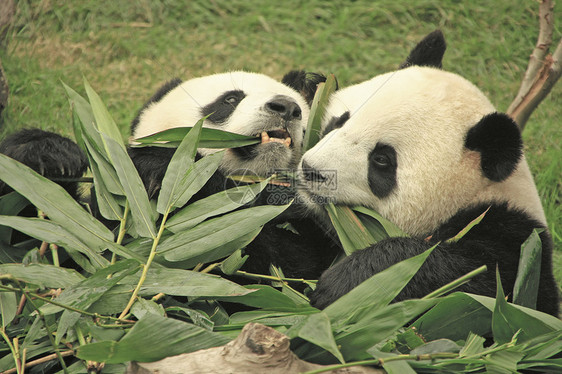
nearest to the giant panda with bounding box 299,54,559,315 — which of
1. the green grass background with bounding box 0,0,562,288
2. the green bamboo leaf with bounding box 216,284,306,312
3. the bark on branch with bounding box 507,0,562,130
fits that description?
the green bamboo leaf with bounding box 216,284,306,312

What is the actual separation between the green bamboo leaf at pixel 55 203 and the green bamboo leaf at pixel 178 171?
7.9 inches

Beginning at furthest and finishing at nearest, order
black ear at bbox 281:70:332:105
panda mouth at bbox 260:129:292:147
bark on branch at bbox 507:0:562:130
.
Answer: bark on branch at bbox 507:0:562:130, black ear at bbox 281:70:332:105, panda mouth at bbox 260:129:292:147

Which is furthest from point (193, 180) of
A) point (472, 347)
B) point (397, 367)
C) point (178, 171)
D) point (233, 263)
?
point (472, 347)

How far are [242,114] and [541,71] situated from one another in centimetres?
172

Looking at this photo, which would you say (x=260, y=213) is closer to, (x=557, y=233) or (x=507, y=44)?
(x=557, y=233)

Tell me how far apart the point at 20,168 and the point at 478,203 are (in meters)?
1.57

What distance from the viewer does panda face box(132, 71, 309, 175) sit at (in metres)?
2.49

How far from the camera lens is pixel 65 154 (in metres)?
2.41

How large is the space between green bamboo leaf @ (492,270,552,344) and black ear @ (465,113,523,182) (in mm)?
608

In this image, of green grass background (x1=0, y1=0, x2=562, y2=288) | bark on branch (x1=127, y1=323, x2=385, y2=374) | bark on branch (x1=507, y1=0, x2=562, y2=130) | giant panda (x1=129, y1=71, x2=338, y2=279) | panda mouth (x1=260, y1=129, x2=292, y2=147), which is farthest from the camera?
green grass background (x1=0, y1=0, x2=562, y2=288)

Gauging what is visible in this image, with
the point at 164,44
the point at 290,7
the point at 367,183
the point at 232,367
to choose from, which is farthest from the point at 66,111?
the point at 232,367

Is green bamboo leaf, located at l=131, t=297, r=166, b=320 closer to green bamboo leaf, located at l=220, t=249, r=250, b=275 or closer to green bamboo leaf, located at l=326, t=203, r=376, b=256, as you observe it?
green bamboo leaf, located at l=220, t=249, r=250, b=275

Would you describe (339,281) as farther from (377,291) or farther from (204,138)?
(204,138)

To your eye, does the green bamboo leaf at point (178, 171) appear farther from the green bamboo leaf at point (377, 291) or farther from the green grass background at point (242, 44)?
the green grass background at point (242, 44)
